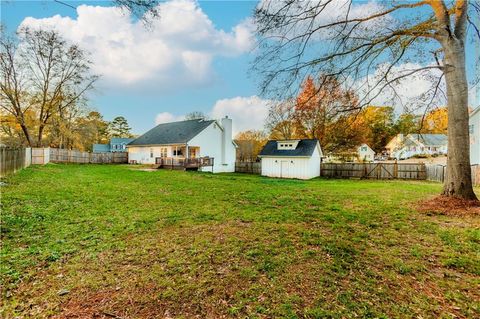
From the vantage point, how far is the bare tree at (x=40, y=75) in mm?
19750

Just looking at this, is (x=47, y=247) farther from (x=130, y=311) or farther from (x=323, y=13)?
(x=323, y=13)

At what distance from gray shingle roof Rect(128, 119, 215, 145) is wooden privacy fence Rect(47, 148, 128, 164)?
2.82 metres

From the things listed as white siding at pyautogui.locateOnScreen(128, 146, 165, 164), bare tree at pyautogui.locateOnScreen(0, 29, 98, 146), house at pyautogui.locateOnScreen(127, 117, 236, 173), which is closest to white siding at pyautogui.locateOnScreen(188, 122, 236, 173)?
house at pyautogui.locateOnScreen(127, 117, 236, 173)

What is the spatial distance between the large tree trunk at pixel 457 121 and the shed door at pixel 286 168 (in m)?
16.7

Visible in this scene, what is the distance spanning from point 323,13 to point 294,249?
5525mm

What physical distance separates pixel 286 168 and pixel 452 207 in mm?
17479

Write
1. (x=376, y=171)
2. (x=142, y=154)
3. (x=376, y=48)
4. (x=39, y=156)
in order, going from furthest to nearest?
1. (x=142, y=154)
2. (x=376, y=171)
3. (x=39, y=156)
4. (x=376, y=48)

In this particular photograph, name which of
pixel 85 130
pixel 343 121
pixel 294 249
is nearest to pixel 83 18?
pixel 294 249

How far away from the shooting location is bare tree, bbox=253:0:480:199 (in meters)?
5.77

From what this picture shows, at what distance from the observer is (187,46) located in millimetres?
10602

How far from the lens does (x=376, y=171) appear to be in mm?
21562

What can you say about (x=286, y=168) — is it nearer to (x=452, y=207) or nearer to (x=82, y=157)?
(x=452, y=207)

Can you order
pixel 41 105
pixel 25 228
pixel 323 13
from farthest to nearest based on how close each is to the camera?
pixel 41 105, pixel 323 13, pixel 25 228

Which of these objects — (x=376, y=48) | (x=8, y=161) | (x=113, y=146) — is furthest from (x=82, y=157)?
(x=376, y=48)
